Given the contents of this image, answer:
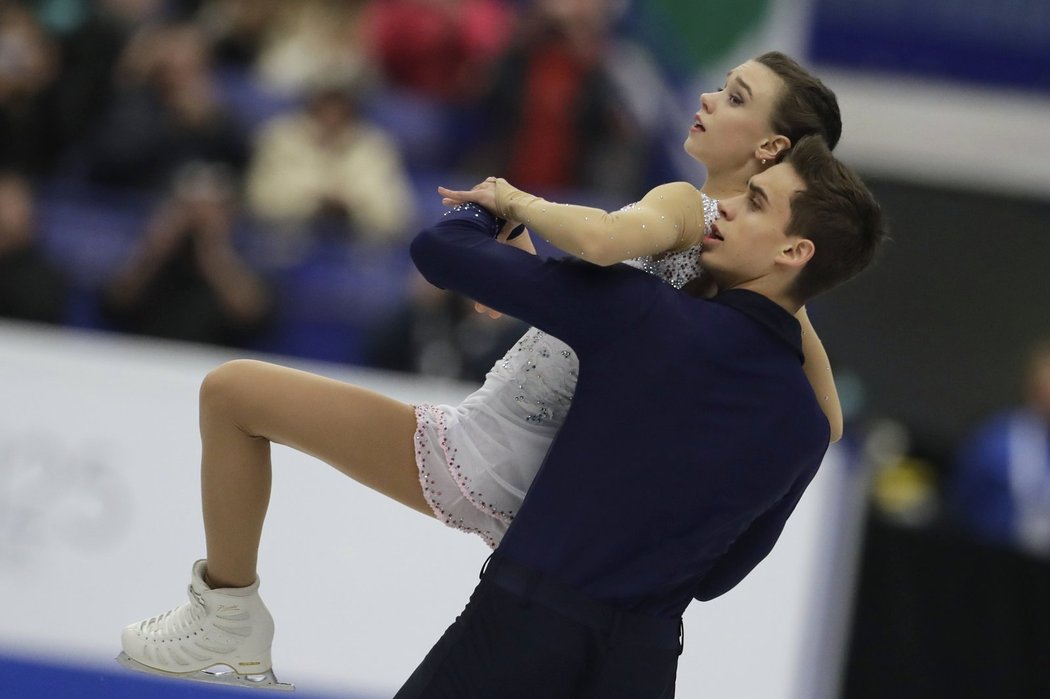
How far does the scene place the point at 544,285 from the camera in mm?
2180

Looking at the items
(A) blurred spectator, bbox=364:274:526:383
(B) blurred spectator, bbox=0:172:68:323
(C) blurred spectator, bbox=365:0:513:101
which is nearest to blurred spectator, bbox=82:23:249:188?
(B) blurred spectator, bbox=0:172:68:323

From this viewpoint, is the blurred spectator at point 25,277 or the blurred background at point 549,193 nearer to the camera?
the blurred background at point 549,193

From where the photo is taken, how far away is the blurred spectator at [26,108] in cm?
689

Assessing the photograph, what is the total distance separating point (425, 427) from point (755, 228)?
26.3 inches

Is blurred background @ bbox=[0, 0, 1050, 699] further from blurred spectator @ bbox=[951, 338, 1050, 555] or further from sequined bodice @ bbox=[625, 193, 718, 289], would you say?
sequined bodice @ bbox=[625, 193, 718, 289]

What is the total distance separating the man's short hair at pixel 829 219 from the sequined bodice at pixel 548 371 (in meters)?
0.17

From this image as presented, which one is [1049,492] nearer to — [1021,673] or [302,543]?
[1021,673]

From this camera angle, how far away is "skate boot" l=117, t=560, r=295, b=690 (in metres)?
2.54

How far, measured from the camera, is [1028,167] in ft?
27.1

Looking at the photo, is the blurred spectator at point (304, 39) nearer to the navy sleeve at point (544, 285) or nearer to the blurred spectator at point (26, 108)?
the blurred spectator at point (26, 108)

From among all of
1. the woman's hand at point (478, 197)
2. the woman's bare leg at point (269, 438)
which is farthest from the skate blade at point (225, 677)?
the woman's hand at point (478, 197)

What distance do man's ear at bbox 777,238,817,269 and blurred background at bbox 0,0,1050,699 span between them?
2597mm

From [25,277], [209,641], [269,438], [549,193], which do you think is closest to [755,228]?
[269,438]

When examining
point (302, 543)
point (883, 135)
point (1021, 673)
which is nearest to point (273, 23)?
point (883, 135)
